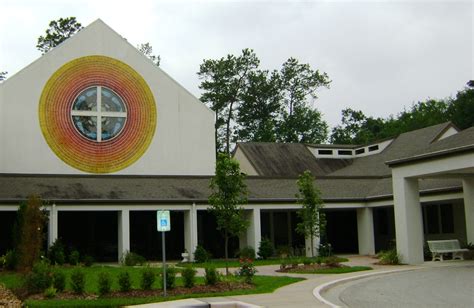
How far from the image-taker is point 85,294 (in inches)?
693

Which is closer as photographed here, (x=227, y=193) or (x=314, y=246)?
(x=227, y=193)

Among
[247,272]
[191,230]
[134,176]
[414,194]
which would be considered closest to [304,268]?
[247,272]

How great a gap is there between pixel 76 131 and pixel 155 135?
4.73m

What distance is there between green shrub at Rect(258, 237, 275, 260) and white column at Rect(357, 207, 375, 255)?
6.30 meters

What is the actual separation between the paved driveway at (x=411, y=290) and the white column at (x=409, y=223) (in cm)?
447

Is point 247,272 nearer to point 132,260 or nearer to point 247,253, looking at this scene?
point 132,260

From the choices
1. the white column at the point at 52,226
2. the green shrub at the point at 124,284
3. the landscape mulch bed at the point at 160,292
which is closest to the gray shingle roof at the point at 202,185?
the white column at the point at 52,226

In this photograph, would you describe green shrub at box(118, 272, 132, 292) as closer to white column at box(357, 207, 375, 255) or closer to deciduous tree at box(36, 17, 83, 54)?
white column at box(357, 207, 375, 255)

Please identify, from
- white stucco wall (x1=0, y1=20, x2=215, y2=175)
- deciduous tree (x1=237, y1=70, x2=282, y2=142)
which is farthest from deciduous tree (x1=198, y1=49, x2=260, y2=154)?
white stucco wall (x1=0, y1=20, x2=215, y2=175)

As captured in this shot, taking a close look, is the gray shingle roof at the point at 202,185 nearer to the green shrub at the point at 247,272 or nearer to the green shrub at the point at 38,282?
the green shrub at the point at 247,272

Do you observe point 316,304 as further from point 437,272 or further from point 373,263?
point 373,263

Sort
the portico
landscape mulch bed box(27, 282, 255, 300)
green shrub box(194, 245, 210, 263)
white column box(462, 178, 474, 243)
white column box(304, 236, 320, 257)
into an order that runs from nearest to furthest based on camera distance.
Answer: landscape mulch bed box(27, 282, 255, 300), the portico, white column box(462, 178, 474, 243), green shrub box(194, 245, 210, 263), white column box(304, 236, 320, 257)

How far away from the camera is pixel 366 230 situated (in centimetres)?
3691

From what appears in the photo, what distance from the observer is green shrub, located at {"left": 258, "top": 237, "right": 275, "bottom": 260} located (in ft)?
109
